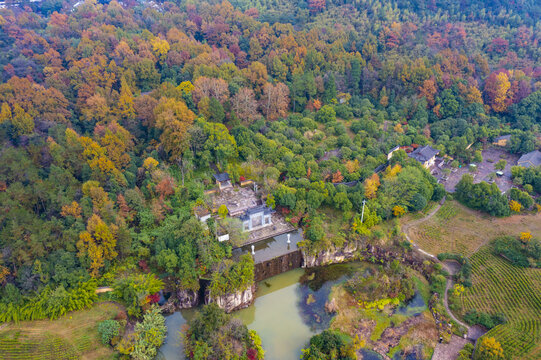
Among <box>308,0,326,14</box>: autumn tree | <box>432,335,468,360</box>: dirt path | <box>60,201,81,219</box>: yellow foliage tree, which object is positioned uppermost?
<box>308,0,326,14</box>: autumn tree

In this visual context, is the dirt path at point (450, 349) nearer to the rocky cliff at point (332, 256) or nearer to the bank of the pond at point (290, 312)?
the bank of the pond at point (290, 312)

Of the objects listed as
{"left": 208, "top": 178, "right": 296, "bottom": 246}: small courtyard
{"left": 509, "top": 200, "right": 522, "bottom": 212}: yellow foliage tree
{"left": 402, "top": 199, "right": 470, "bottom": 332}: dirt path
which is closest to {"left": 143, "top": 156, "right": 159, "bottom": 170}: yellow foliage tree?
{"left": 208, "top": 178, "right": 296, "bottom": 246}: small courtyard

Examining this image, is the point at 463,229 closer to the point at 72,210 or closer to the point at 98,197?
the point at 98,197

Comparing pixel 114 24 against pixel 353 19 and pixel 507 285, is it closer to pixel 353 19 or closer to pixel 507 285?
pixel 353 19

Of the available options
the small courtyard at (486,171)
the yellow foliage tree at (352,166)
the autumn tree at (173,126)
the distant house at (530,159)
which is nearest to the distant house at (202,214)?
the autumn tree at (173,126)

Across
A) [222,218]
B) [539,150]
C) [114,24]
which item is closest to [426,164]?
[539,150]

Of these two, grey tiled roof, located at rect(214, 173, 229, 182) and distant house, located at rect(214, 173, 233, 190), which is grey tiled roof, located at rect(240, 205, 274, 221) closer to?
distant house, located at rect(214, 173, 233, 190)
